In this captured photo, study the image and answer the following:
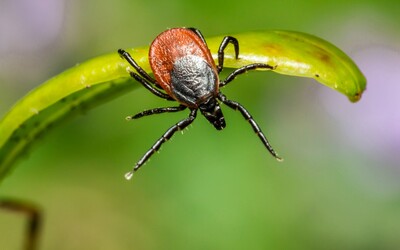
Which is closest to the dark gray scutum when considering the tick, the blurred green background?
the tick

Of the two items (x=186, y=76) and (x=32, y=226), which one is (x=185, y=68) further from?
(x=32, y=226)

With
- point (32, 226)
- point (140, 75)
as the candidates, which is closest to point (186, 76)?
point (140, 75)

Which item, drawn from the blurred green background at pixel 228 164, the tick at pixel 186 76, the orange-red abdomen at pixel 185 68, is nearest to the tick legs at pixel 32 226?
the tick at pixel 186 76

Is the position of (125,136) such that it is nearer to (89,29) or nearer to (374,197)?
(89,29)

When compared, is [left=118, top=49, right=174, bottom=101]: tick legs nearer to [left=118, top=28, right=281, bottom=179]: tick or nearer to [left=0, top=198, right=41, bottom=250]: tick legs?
[left=118, top=28, right=281, bottom=179]: tick

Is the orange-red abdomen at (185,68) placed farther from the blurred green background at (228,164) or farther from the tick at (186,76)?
the blurred green background at (228,164)

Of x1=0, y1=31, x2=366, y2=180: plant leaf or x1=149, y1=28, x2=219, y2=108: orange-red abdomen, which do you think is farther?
x1=149, y1=28, x2=219, y2=108: orange-red abdomen
